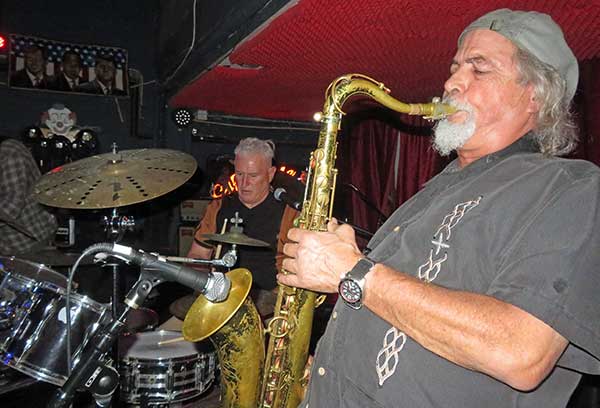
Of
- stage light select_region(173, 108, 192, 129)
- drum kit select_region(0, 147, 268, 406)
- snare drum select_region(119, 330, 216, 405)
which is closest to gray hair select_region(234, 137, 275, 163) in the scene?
drum kit select_region(0, 147, 268, 406)

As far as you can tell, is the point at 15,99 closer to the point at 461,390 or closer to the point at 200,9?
the point at 200,9

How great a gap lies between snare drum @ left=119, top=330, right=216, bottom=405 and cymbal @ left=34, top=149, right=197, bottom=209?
117cm

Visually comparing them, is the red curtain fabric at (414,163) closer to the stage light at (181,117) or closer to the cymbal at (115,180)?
the cymbal at (115,180)

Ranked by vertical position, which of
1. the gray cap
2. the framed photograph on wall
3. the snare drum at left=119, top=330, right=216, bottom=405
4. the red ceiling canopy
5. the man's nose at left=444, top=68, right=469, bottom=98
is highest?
the framed photograph on wall

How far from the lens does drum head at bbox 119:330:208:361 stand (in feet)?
11.0

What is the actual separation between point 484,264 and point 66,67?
7637mm

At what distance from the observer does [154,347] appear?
3.60 metres

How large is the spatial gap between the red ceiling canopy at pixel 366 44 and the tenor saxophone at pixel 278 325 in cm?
56

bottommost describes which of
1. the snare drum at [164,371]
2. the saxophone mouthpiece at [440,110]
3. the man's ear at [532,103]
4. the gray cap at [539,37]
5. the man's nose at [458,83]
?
the snare drum at [164,371]

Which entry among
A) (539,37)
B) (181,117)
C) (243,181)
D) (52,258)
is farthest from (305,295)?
(181,117)

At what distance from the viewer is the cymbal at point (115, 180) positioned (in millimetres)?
2891

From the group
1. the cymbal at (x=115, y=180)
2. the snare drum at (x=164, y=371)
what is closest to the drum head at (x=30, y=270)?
the cymbal at (x=115, y=180)

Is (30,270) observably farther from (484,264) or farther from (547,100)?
(547,100)

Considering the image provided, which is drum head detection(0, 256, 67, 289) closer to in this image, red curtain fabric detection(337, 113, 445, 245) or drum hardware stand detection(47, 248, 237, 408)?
drum hardware stand detection(47, 248, 237, 408)
